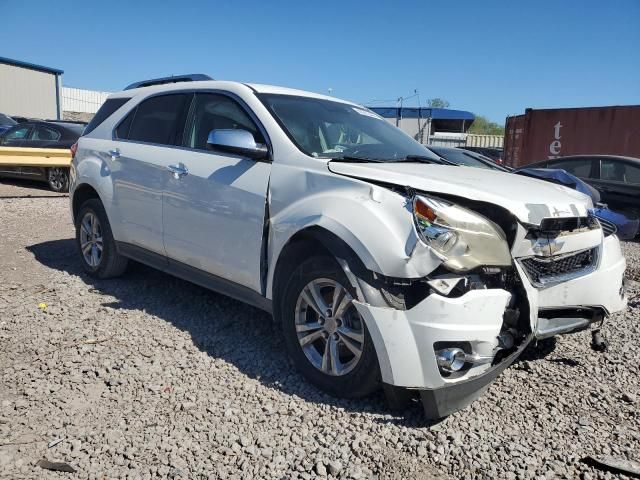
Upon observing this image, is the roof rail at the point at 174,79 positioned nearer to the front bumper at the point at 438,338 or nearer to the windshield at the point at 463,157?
the front bumper at the point at 438,338

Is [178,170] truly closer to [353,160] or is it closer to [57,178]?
[353,160]

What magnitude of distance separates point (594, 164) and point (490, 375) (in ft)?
27.6

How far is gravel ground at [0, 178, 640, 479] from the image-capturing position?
250 centimetres

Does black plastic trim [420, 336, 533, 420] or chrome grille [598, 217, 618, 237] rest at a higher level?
chrome grille [598, 217, 618, 237]

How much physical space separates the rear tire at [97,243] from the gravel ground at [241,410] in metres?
0.73

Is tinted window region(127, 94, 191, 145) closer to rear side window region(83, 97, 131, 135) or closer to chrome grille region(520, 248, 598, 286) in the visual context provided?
rear side window region(83, 97, 131, 135)

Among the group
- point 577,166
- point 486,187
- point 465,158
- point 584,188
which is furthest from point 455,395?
point 577,166

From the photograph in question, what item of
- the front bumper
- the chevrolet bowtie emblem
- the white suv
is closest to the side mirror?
the white suv

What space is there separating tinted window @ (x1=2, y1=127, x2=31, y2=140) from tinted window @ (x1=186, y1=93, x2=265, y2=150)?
10.1 m

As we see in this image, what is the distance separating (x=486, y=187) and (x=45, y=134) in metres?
11.8

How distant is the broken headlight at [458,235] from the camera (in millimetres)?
2646

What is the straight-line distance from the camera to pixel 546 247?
2971 mm

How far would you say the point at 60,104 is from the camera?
129ft

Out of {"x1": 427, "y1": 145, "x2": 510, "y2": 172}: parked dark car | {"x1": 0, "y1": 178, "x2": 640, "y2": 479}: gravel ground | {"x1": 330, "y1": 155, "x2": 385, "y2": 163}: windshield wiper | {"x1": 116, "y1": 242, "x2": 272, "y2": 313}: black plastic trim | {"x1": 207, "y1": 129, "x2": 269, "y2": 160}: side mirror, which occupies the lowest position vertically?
Answer: {"x1": 0, "y1": 178, "x2": 640, "y2": 479}: gravel ground
